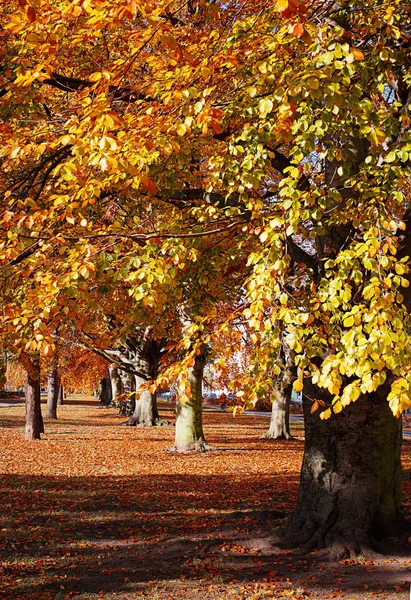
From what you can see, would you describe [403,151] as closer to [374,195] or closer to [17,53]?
[374,195]

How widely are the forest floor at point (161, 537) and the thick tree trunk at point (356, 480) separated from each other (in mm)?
377

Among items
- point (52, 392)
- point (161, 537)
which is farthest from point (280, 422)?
point (161, 537)

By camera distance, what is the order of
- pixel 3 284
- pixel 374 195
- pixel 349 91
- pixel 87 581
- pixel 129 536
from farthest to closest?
pixel 129 536 → pixel 3 284 → pixel 87 581 → pixel 374 195 → pixel 349 91

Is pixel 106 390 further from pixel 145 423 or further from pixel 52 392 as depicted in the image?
pixel 145 423

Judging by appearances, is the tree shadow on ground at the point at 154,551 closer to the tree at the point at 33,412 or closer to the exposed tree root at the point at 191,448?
the exposed tree root at the point at 191,448

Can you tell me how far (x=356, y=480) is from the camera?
8.05m

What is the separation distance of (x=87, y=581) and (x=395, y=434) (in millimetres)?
4021

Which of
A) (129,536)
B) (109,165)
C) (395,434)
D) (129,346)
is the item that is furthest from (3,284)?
(129,346)

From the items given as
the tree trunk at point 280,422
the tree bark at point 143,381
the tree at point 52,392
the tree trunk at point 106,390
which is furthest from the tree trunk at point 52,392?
the tree trunk at point 106,390

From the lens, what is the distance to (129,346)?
30.2m

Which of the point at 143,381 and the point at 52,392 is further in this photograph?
the point at 52,392

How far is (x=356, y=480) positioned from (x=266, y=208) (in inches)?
137

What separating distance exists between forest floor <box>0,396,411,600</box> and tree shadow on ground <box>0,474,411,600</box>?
0.05 ft

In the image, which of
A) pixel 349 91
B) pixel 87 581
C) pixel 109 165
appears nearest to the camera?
pixel 109 165
